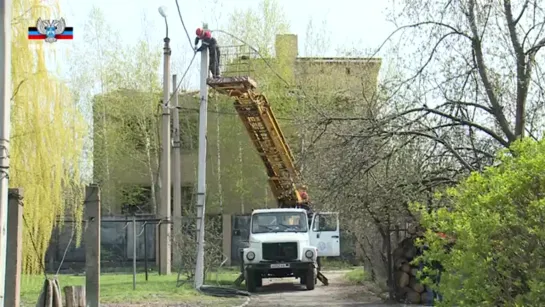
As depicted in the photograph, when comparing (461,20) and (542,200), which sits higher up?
(461,20)

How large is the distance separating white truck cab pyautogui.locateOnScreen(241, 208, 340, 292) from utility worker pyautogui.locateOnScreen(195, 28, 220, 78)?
463 centimetres

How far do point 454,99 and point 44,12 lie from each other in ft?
25.6

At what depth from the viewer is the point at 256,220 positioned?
2195 centimetres

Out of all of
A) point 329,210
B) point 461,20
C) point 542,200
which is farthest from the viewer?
point 329,210

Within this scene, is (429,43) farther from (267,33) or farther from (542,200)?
(267,33)

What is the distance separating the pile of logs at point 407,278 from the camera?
1598 cm

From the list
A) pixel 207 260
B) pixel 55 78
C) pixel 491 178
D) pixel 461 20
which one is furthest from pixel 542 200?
pixel 207 260

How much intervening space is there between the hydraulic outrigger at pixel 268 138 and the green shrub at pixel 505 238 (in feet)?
47.0

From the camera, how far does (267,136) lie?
24.5 metres

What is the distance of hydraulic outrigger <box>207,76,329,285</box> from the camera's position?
21828 mm

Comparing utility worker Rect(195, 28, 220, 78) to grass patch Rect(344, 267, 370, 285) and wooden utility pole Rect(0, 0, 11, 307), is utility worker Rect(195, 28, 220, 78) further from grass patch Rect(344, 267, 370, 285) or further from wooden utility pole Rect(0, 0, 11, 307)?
wooden utility pole Rect(0, 0, 11, 307)

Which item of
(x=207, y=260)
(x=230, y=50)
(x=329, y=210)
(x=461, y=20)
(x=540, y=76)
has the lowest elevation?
(x=207, y=260)

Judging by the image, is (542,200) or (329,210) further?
(329,210)

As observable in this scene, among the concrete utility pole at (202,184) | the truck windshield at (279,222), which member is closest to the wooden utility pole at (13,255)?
the concrete utility pole at (202,184)
